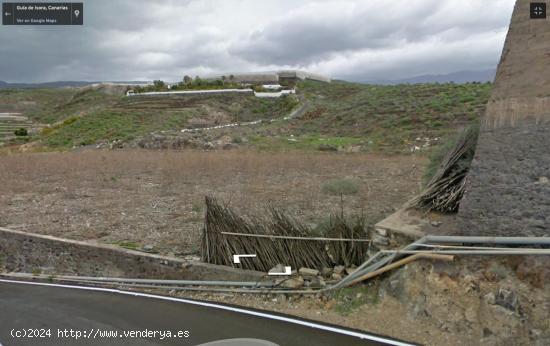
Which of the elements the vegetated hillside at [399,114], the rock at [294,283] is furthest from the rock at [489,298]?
the vegetated hillside at [399,114]

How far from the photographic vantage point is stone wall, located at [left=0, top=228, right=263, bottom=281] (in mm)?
7363

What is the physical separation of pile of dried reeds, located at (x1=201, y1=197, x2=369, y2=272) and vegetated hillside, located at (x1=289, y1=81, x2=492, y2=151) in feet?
62.2

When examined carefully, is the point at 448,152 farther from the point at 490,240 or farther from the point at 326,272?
the point at 326,272

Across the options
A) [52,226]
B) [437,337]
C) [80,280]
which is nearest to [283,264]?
[437,337]

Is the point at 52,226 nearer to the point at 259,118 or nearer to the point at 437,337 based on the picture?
the point at 437,337

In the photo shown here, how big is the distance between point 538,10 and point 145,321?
6613 millimetres

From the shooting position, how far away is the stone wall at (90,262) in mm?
7363

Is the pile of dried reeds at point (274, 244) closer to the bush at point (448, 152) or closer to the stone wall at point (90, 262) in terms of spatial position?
the stone wall at point (90, 262)

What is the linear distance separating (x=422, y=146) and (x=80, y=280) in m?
19.6

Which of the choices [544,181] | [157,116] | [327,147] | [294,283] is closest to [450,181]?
[544,181]

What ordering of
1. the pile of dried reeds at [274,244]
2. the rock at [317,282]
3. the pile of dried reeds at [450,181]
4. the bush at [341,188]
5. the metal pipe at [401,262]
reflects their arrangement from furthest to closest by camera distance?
1. the bush at [341,188]
2. the pile of dried reeds at [274,244]
3. the pile of dried reeds at [450,181]
4. the rock at [317,282]
5. the metal pipe at [401,262]

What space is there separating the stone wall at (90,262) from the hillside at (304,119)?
1736 centimetres

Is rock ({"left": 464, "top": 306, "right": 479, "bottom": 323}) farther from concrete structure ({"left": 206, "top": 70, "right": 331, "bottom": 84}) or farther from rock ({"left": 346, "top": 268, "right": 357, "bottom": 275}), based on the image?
concrete structure ({"left": 206, "top": 70, "right": 331, "bottom": 84})

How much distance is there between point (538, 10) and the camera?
552 centimetres
